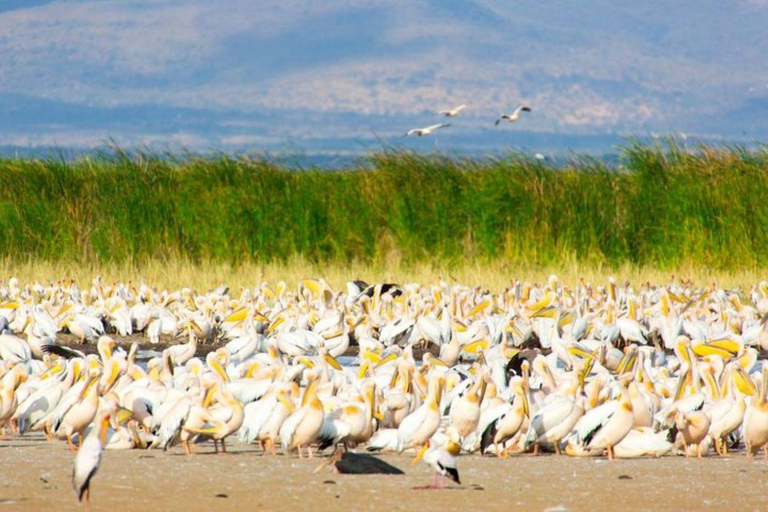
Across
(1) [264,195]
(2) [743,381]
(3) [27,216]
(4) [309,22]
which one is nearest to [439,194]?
(1) [264,195]

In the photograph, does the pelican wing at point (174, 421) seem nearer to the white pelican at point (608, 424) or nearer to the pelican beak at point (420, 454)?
the pelican beak at point (420, 454)

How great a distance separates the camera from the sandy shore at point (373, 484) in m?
6.02

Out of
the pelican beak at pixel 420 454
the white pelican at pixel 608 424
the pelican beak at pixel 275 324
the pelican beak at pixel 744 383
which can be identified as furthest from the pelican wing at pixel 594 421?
the pelican beak at pixel 275 324

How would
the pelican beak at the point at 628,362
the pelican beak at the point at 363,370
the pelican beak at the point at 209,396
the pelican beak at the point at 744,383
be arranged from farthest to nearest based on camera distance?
the pelican beak at the point at 363,370 < the pelican beak at the point at 628,362 < the pelican beak at the point at 744,383 < the pelican beak at the point at 209,396

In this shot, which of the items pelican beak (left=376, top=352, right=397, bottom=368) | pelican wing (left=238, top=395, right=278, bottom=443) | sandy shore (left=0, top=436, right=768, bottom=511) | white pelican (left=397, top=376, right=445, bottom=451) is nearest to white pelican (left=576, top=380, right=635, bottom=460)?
sandy shore (left=0, top=436, right=768, bottom=511)

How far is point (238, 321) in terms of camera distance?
1270 centimetres

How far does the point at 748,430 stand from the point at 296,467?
2278 mm

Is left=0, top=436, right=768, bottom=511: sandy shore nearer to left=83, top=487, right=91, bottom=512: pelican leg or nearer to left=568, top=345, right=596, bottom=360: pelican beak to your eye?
left=83, top=487, right=91, bottom=512: pelican leg

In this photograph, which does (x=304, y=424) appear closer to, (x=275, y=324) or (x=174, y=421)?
(x=174, y=421)

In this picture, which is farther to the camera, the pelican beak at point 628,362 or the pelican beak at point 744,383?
the pelican beak at point 628,362

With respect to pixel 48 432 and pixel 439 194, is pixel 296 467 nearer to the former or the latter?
pixel 48 432

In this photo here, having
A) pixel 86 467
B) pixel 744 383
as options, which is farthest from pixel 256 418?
pixel 744 383

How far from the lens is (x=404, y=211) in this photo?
61.3ft

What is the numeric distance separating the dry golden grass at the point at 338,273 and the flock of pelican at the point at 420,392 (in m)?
4.27
